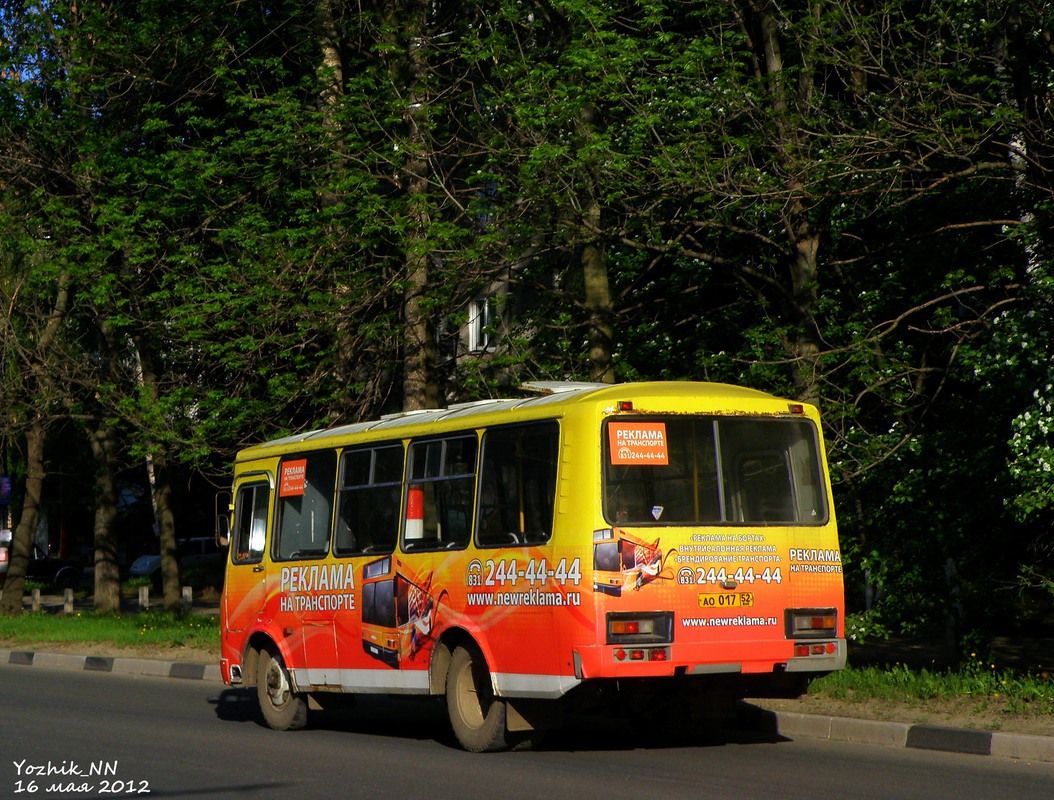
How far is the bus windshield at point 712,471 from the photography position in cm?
1008

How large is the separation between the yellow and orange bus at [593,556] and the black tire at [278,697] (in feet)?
3.77

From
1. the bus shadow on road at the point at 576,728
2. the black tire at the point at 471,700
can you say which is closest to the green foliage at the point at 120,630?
the bus shadow on road at the point at 576,728

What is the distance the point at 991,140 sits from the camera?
13930mm

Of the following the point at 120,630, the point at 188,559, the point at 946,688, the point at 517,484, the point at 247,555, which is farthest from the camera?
the point at 188,559

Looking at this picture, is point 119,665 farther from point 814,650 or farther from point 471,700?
point 814,650

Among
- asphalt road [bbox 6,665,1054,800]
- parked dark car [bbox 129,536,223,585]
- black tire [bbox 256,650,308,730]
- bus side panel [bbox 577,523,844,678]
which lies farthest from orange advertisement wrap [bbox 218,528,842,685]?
parked dark car [bbox 129,536,223,585]

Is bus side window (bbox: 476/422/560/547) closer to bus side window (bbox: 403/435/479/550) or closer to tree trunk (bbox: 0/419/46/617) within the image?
bus side window (bbox: 403/435/479/550)

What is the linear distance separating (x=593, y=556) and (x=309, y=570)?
13.6 feet

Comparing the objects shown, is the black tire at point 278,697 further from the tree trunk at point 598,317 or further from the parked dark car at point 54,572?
the parked dark car at point 54,572

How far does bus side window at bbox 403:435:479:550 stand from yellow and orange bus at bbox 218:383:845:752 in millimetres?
17

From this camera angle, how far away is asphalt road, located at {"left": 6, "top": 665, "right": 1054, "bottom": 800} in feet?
29.0

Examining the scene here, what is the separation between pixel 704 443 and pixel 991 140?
5.49m

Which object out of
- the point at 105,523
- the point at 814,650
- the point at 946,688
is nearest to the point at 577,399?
the point at 814,650

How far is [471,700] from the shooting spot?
1111 cm
